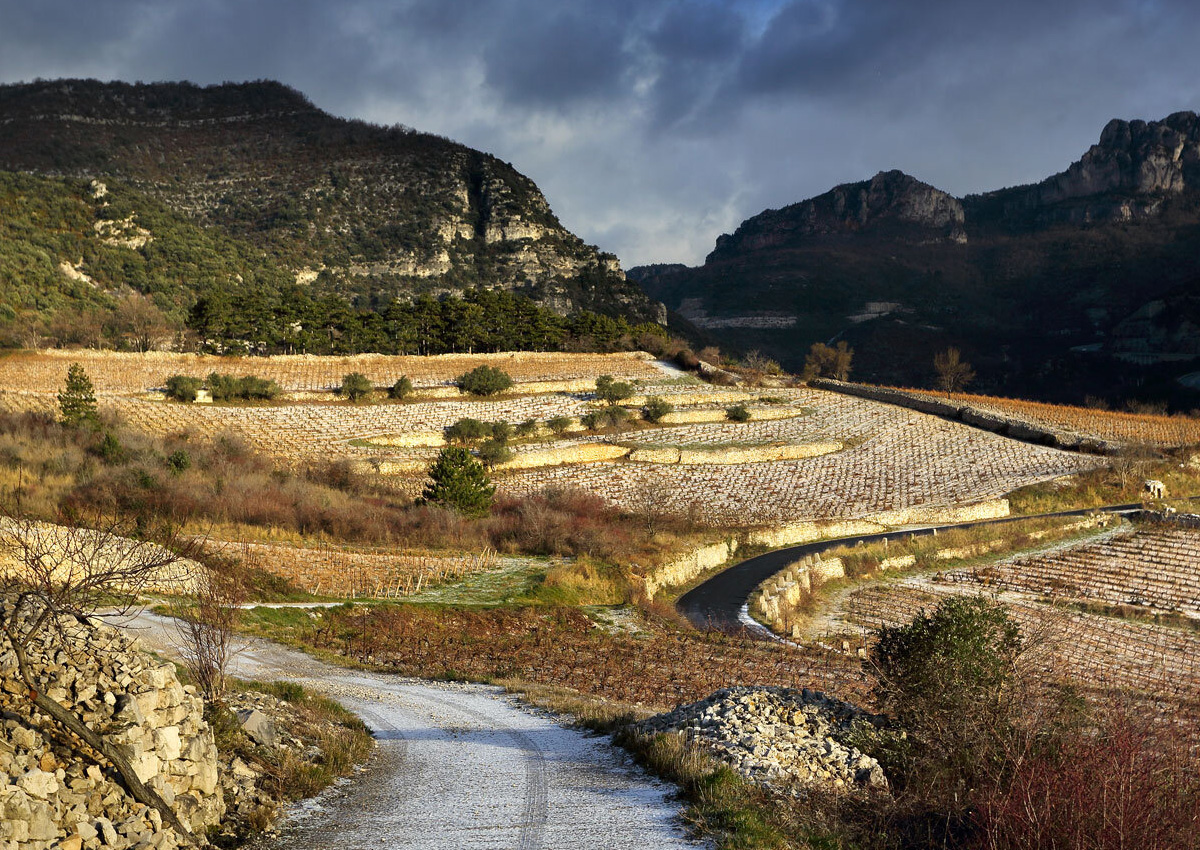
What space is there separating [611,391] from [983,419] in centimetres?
2965

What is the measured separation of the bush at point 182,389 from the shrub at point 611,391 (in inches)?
1160

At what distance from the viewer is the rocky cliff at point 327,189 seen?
138m

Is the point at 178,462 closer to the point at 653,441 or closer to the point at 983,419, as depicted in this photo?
the point at 653,441

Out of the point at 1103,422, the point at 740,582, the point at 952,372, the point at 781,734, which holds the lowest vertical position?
the point at 740,582

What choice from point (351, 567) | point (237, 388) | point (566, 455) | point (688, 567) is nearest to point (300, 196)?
point (237, 388)

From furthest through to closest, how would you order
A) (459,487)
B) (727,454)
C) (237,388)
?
1. (237,388)
2. (727,454)
3. (459,487)

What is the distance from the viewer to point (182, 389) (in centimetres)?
6066

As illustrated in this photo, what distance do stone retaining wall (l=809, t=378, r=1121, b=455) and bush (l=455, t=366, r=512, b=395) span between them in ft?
107

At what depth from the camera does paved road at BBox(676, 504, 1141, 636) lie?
29.5 metres

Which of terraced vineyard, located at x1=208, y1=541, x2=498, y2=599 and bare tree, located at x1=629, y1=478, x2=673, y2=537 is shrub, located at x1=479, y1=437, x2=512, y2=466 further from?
terraced vineyard, located at x1=208, y1=541, x2=498, y2=599

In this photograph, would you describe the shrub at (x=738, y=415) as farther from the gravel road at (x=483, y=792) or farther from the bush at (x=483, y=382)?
the gravel road at (x=483, y=792)

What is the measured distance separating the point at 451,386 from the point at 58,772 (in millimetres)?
66167

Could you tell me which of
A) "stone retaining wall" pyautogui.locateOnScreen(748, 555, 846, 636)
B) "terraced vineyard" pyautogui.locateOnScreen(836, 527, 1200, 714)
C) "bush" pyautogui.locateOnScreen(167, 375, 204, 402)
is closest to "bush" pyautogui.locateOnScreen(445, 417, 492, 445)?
"bush" pyautogui.locateOnScreen(167, 375, 204, 402)

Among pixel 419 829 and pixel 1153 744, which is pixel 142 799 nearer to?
pixel 419 829
